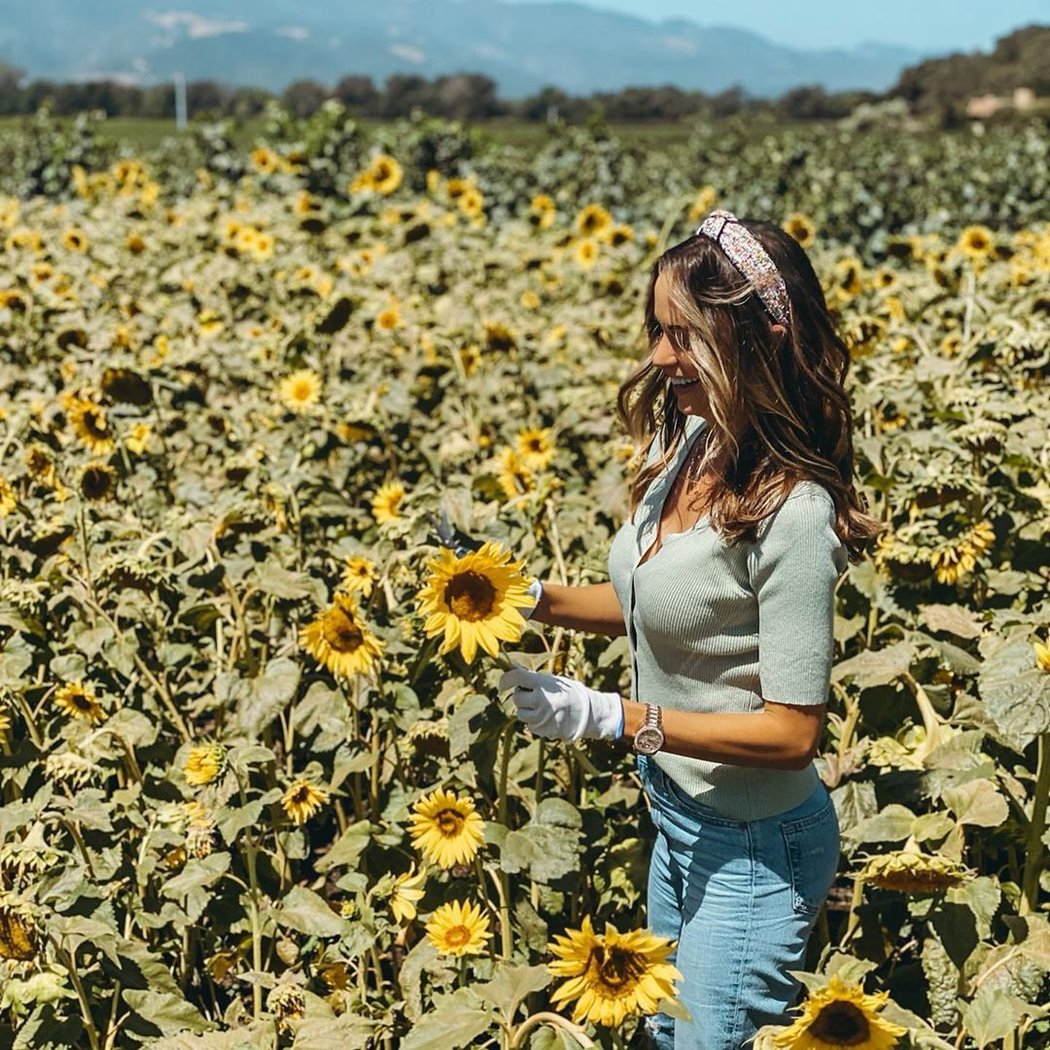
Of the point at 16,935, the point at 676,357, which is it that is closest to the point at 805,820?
the point at 676,357

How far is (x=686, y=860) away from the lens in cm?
195

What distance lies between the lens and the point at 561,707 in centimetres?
170

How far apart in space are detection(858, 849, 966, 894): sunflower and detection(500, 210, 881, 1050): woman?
4.7 inches

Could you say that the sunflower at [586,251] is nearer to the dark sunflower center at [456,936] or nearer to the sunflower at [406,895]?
the sunflower at [406,895]

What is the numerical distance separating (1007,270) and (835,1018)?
12.8 ft

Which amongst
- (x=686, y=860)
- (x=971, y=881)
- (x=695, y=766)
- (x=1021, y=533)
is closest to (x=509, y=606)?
(x=695, y=766)

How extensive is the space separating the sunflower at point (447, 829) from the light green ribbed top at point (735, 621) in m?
0.31

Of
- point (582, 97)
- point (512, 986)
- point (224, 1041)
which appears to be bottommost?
point (224, 1041)

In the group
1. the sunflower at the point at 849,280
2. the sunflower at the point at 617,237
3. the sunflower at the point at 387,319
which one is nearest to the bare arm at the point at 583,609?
the sunflower at the point at 387,319

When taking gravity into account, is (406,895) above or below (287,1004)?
above

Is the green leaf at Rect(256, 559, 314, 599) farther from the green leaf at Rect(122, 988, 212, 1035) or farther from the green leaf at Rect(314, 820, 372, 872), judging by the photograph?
the green leaf at Rect(122, 988, 212, 1035)

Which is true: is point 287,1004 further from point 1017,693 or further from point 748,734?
point 1017,693

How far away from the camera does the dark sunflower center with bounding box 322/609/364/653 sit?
7.02 ft

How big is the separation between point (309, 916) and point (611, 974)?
73 cm
